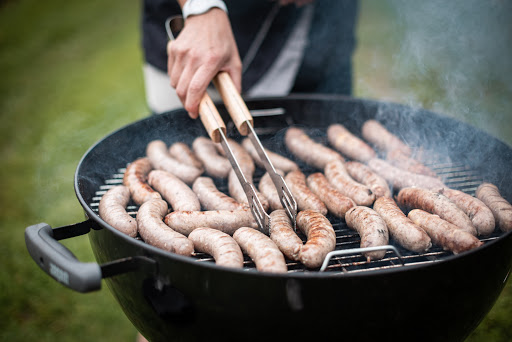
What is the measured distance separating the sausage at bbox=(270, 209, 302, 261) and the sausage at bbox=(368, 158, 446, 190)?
85 centimetres

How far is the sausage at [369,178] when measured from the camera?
255 cm

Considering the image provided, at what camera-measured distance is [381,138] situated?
124 inches

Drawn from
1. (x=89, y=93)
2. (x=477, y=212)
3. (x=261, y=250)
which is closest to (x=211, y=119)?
(x=261, y=250)

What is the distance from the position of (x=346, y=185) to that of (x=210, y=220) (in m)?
0.88

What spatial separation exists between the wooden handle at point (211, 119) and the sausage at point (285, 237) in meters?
0.60

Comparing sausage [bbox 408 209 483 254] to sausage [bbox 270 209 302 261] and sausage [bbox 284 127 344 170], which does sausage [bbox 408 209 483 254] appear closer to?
sausage [bbox 270 209 302 261]

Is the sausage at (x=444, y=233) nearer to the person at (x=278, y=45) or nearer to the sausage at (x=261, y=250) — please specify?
the sausage at (x=261, y=250)

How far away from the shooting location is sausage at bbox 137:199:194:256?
6.70 feet

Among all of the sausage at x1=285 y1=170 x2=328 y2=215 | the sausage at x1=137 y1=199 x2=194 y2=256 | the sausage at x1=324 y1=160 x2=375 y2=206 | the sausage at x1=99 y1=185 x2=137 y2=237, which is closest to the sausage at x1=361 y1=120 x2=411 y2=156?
the sausage at x1=324 y1=160 x2=375 y2=206

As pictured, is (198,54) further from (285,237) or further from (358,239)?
(358,239)

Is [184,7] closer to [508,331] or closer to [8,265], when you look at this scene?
[8,265]

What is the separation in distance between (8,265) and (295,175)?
3331mm

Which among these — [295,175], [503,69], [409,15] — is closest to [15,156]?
[295,175]

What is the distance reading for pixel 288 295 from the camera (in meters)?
1.59
